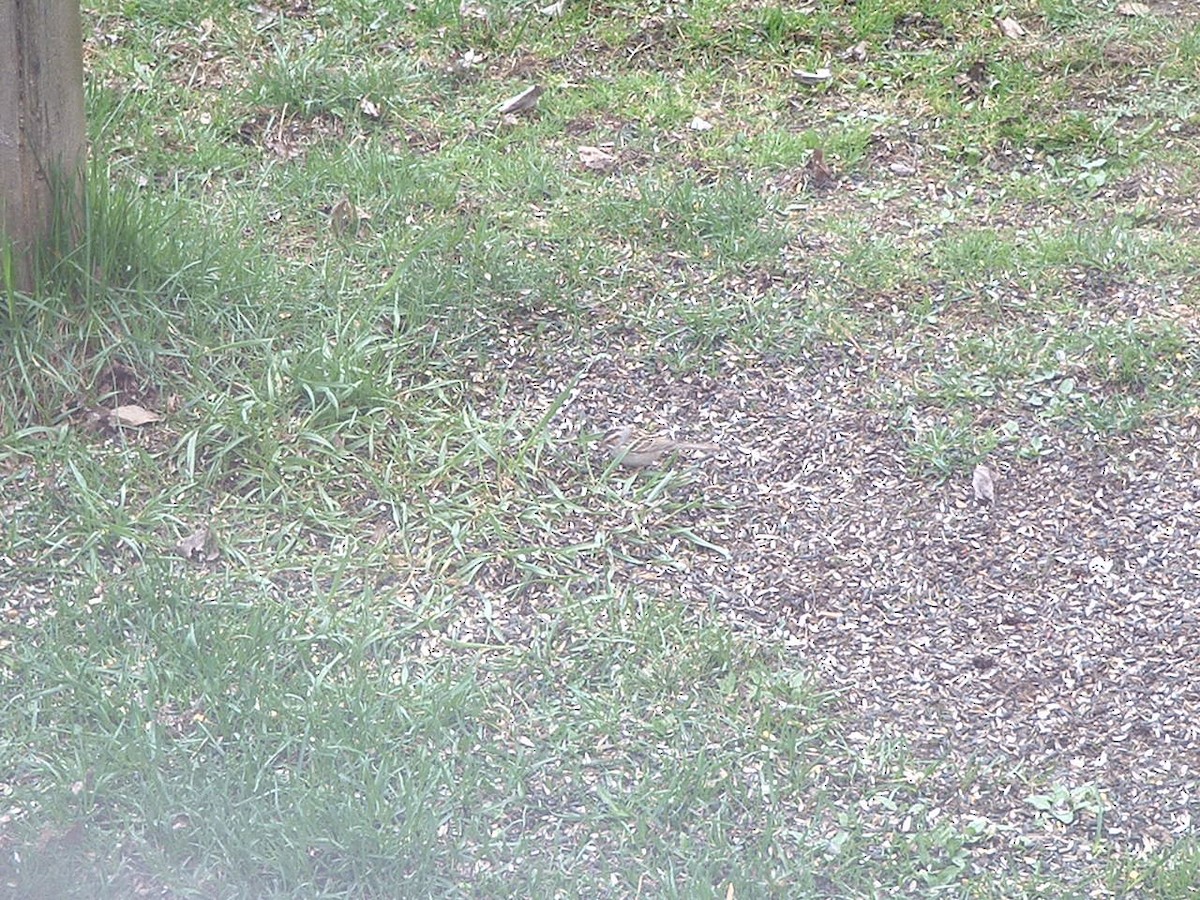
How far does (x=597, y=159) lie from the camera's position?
16.1 feet

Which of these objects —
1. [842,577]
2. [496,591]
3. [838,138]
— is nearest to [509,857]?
[496,591]

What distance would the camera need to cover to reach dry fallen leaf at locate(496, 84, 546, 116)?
17.0ft

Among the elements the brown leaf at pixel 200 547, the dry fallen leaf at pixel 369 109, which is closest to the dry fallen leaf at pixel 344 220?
the dry fallen leaf at pixel 369 109

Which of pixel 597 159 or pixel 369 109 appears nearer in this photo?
pixel 597 159

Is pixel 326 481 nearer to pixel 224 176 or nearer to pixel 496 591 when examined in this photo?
pixel 496 591

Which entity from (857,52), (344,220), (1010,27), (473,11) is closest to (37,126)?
(344,220)

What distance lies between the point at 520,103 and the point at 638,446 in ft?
6.15

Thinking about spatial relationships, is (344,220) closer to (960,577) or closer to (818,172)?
(818,172)

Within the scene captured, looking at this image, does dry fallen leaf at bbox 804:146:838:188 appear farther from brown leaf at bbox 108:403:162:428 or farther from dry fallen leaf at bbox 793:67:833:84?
brown leaf at bbox 108:403:162:428

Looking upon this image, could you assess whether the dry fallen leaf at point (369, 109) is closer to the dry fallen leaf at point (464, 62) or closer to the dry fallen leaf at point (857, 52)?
the dry fallen leaf at point (464, 62)

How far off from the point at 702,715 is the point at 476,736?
0.47 m

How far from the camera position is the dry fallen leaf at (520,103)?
204 inches

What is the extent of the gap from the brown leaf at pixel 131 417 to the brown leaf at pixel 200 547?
0.40m

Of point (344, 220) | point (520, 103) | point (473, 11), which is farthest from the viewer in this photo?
point (473, 11)
